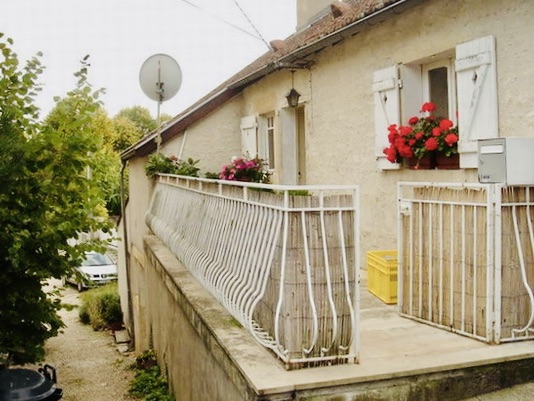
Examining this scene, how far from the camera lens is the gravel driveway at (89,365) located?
10961mm

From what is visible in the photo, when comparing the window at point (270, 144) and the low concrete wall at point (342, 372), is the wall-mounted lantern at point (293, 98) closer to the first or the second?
the window at point (270, 144)

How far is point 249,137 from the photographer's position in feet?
38.8

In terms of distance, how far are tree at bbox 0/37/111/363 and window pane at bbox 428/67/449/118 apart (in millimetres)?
3806

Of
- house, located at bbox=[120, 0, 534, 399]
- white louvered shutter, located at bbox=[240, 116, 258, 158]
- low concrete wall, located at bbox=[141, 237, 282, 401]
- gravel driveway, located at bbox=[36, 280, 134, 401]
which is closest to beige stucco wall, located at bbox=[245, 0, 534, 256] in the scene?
house, located at bbox=[120, 0, 534, 399]

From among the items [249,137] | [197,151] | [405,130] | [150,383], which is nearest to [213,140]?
[197,151]

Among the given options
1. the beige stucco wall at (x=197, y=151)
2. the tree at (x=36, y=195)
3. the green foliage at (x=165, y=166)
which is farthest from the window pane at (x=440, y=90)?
the beige stucco wall at (x=197, y=151)

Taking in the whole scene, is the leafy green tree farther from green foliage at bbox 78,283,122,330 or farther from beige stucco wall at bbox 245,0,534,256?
beige stucco wall at bbox 245,0,534,256

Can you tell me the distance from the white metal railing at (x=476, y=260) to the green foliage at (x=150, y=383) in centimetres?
382

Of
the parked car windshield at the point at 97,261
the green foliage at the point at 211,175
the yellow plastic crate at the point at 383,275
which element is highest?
the green foliage at the point at 211,175

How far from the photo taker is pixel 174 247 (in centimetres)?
727

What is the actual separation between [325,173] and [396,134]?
230 cm

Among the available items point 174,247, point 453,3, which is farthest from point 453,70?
point 174,247

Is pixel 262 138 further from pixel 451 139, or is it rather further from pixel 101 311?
pixel 101 311

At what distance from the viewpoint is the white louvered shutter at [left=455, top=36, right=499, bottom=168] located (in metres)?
5.31
